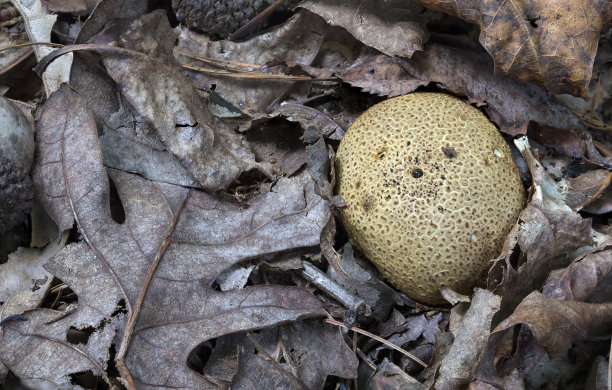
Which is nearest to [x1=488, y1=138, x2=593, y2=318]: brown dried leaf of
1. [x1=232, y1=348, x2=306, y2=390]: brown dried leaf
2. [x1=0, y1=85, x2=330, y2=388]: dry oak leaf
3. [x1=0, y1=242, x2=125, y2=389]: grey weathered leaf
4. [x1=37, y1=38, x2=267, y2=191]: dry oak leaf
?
[x1=0, y1=85, x2=330, y2=388]: dry oak leaf

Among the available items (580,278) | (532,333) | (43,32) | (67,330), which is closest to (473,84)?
(580,278)

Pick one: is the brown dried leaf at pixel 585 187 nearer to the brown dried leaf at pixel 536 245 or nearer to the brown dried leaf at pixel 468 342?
the brown dried leaf at pixel 536 245

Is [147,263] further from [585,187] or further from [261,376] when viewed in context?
[585,187]

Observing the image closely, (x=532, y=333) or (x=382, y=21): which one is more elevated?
(x=382, y=21)

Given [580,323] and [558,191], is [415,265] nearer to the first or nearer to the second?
[580,323]

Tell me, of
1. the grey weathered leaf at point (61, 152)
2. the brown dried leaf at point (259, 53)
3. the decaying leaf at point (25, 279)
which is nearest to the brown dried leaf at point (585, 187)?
the brown dried leaf at point (259, 53)

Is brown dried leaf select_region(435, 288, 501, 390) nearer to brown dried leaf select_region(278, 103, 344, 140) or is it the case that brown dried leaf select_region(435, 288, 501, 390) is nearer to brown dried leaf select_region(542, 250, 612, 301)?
brown dried leaf select_region(542, 250, 612, 301)

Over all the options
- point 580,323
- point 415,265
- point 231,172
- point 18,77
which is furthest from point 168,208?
point 580,323

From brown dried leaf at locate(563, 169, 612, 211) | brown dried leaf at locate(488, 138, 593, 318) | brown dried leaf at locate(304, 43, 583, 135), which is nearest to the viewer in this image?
brown dried leaf at locate(488, 138, 593, 318)
